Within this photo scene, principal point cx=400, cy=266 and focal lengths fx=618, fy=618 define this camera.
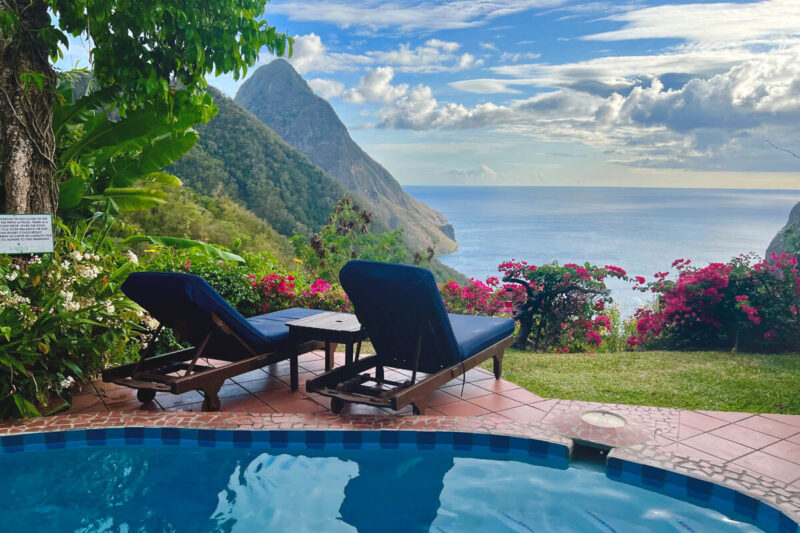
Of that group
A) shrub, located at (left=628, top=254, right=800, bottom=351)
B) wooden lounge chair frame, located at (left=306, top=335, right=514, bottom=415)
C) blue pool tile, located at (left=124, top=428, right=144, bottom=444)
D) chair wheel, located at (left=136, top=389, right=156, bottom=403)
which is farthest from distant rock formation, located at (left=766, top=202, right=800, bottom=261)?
blue pool tile, located at (left=124, top=428, right=144, bottom=444)

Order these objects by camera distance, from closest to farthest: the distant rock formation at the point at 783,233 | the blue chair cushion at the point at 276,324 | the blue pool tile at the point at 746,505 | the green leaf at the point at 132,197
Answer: the blue pool tile at the point at 746,505
the blue chair cushion at the point at 276,324
the green leaf at the point at 132,197
the distant rock formation at the point at 783,233

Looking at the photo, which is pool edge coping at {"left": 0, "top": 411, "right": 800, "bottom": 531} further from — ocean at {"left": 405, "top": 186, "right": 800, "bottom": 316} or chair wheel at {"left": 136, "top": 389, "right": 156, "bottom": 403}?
ocean at {"left": 405, "top": 186, "right": 800, "bottom": 316}

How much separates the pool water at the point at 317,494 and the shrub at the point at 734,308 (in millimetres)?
4014

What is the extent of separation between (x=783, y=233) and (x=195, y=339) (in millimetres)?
6834

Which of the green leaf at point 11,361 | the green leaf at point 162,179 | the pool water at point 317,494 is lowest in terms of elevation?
the pool water at point 317,494

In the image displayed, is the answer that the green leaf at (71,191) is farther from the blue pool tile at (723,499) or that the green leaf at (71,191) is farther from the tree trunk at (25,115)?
the blue pool tile at (723,499)

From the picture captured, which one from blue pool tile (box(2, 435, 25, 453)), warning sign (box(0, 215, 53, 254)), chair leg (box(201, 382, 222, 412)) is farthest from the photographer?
warning sign (box(0, 215, 53, 254))

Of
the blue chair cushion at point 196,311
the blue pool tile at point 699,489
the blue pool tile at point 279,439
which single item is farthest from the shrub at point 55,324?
the blue pool tile at point 699,489

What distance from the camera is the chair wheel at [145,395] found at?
4789mm

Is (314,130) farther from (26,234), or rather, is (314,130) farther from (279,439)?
(279,439)

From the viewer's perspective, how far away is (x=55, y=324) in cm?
436

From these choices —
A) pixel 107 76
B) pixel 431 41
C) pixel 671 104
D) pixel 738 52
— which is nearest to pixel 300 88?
pixel 431 41

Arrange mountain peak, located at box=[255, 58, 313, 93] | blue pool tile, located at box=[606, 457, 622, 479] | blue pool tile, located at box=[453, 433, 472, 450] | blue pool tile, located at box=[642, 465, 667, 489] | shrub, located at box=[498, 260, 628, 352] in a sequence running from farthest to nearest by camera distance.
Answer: mountain peak, located at box=[255, 58, 313, 93] → shrub, located at box=[498, 260, 628, 352] → blue pool tile, located at box=[453, 433, 472, 450] → blue pool tile, located at box=[606, 457, 622, 479] → blue pool tile, located at box=[642, 465, 667, 489]

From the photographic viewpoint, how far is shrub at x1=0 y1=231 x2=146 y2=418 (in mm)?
4281
